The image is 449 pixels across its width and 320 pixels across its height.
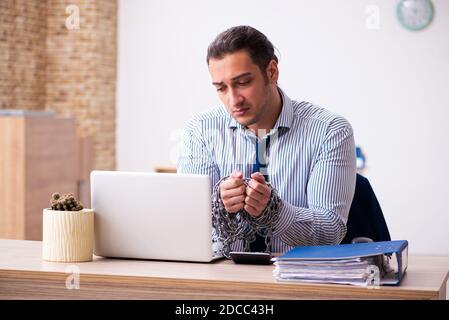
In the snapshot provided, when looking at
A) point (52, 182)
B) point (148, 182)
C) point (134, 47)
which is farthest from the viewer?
point (134, 47)

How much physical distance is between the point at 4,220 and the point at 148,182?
3.45 meters

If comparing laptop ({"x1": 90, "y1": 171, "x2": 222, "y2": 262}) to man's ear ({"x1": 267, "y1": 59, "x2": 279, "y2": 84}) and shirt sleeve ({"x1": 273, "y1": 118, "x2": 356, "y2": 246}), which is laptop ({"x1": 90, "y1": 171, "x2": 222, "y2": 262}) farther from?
man's ear ({"x1": 267, "y1": 59, "x2": 279, "y2": 84})

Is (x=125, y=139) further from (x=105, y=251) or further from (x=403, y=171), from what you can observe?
(x=105, y=251)

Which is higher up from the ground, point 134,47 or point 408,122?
point 134,47

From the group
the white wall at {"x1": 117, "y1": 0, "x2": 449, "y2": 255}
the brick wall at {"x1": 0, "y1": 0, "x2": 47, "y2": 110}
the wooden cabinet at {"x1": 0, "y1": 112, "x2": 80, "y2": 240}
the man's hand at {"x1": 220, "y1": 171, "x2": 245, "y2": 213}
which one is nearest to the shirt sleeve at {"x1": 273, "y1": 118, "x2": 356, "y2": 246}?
the man's hand at {"x1": 220, "y1": 171, "x2": 245, "y2": 213}

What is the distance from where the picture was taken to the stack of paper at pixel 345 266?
1.95 meters

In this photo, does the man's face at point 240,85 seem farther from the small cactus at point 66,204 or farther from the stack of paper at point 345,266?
the stack of paper at point 345,266

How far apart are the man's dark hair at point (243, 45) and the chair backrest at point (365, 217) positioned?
52 centimetres

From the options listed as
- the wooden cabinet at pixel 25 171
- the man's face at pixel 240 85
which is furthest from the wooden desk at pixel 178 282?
the wooden cabinet at pixel 25 171

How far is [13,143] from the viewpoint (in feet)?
17.8

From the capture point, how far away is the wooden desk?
1.95m

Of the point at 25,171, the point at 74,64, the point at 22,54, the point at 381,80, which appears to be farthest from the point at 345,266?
the point at 74,64

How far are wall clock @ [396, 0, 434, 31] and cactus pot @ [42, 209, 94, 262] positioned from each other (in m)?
4.96

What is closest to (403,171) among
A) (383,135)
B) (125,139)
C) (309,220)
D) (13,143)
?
(383,135)
